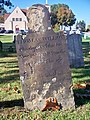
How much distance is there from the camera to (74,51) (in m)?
11.6

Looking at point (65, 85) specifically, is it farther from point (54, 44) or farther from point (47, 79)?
point (54, 44)

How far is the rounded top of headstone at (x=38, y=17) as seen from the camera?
5.62m

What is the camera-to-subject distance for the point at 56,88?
19.0 feet

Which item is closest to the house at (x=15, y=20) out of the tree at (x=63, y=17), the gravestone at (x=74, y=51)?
the tree at (x=63, y=17)

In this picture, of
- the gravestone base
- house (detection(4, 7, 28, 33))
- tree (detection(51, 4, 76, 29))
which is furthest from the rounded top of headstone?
house (detection(4, 7, 28, 33))

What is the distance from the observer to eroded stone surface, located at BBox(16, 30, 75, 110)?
555 centimetres

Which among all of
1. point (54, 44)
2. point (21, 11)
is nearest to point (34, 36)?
point (54, 44)

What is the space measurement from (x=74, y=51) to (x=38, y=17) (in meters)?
6.14

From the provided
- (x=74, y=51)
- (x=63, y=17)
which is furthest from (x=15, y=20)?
(x=74, y=51)

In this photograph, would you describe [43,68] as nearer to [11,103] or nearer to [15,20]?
[11,103]

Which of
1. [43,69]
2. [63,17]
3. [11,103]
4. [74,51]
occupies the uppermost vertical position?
[63,17]

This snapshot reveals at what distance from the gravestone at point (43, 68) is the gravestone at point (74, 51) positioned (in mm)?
5728

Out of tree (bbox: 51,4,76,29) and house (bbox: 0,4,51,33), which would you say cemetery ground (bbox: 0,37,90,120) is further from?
house (bbox: 0,4,51,33)

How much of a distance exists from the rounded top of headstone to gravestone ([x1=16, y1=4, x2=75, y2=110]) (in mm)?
38
